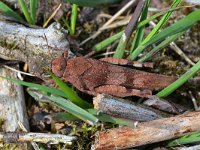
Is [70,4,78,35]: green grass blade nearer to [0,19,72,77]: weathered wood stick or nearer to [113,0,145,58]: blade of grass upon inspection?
[0,19,72,77]: weathered wood stick

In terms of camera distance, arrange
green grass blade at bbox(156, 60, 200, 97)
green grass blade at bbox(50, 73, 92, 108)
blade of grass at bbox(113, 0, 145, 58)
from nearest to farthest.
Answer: green grass blade at bbox(50, 73, 92, 108), green grass blade at bbox(156, 60, 200, 97), blade of grass at bbox(113, 0, 145, 58)

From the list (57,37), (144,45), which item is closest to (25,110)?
(57,37)

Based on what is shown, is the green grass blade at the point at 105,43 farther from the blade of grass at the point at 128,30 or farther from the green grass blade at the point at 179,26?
the green grass blade at the point at 179,26

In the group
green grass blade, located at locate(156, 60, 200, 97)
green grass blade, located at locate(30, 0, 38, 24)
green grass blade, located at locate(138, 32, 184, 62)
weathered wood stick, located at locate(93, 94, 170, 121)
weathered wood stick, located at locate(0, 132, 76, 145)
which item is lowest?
weathered wood stick, located at locate(0, 132, 76, 145)

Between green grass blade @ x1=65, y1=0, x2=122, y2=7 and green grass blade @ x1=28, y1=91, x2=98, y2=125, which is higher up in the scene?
green grass blade @ x1=65, y1=0, x2=122, y2=7

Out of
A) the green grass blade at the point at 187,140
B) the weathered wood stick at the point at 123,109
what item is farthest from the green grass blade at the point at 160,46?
the green grass blade at the point at 187,140

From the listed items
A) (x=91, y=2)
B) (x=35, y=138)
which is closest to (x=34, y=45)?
(x=91, y=2)

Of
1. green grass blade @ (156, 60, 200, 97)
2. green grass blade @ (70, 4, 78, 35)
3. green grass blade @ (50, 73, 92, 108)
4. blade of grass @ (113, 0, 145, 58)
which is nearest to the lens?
green grass blade @ (50, 73, 92, 108)

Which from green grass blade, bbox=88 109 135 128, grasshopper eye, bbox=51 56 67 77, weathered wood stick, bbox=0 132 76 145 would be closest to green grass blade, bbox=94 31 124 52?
grasshopper eye, bbox=51 56 67 77
